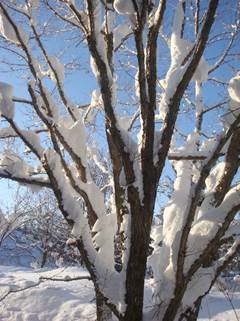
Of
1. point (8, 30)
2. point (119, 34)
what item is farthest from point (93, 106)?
point (8, 30)

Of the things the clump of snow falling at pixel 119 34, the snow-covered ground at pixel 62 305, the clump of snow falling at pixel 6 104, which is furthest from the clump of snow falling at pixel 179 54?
the snow-covered ground at pixel 62 305

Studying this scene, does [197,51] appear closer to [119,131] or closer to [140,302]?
[119,131]

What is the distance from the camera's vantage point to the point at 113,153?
4.73m

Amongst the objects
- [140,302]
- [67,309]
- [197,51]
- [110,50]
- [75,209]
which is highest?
[110,50]

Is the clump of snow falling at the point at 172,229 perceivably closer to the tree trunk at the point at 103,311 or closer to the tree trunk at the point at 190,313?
the tree trunk at the point at 190,313

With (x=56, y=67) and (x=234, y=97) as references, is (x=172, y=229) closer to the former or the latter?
(x=234, y=97)

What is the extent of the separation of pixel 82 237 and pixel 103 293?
457 millimetres

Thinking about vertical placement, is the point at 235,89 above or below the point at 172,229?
above

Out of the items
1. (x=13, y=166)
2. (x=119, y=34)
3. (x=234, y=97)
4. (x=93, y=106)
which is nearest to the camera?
(x=234, y=97)

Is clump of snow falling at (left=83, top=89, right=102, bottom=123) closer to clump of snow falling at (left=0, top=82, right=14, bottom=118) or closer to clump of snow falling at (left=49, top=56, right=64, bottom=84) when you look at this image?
clump of snow falling at (left=49, top=56, right=64, bottom=84)

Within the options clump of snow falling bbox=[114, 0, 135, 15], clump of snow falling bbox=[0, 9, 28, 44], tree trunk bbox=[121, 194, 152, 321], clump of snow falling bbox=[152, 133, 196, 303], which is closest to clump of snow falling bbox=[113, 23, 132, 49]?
clump of snow falling bbox=[0, 9, 28, 44]

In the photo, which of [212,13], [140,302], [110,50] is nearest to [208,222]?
[140,302]

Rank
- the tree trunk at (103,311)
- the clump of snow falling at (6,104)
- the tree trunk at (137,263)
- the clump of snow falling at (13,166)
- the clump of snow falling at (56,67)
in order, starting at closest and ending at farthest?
→ the tree trunk at (137,263)
the clump of snow falling at (6,104)
the clump of snow falling at (13,166)
the tree trunk at (103,311)
the clump of snow falling at (56,67)

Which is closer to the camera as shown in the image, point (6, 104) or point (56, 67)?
point (6, 104)
